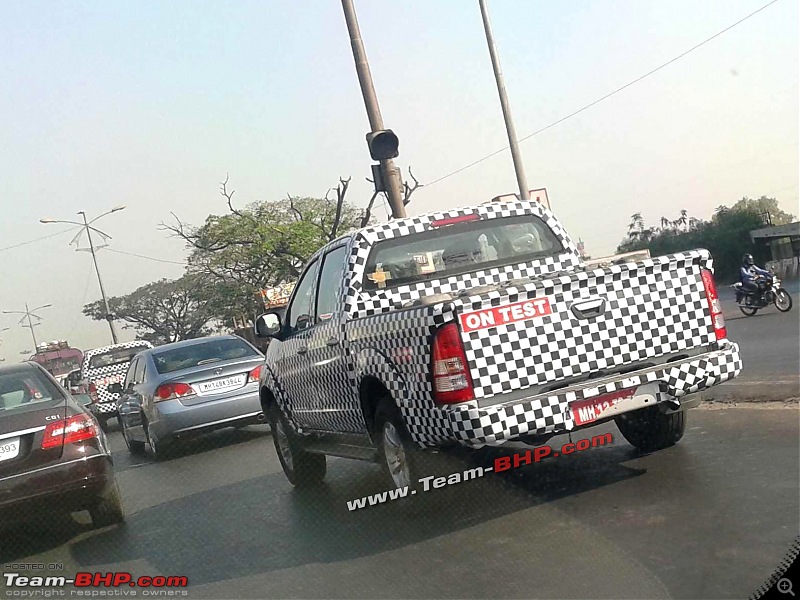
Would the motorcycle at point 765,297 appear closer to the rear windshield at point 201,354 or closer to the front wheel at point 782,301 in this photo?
the front wheel at point 782,301

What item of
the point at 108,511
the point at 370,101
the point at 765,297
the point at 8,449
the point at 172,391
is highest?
the point at 370,101

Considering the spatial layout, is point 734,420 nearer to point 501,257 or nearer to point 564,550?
point 501,257

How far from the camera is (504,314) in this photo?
5.48 m

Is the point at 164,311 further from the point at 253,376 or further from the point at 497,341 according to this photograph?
the point at 497,341

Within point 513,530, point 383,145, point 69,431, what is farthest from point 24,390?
point 383,145

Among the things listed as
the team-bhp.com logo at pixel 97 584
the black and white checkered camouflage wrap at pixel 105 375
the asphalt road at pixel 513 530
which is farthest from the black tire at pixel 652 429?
the black and white checkered camouflage wrap at pixel 105 375

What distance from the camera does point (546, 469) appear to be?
7250 millimetres

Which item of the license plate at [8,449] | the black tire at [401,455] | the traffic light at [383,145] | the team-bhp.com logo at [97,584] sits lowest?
the team-bhp.com logo at [97,584]

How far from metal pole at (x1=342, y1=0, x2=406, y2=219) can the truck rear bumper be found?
21.5 ft

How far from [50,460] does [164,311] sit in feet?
230

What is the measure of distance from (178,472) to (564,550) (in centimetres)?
668

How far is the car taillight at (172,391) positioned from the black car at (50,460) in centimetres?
435

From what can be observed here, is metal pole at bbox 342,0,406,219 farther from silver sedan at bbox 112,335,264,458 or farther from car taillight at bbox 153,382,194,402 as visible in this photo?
car taillight at bbox 153,382,194,402

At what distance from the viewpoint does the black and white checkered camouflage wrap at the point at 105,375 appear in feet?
66.7
